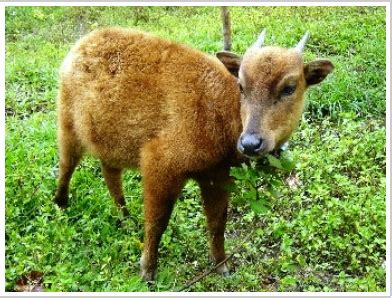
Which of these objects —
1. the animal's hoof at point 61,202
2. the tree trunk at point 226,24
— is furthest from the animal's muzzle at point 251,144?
the tree trunk at point 226,24

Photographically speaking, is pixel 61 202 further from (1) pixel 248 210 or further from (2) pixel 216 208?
(1) pixel 248 210

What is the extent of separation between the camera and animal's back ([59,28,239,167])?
16.9ft

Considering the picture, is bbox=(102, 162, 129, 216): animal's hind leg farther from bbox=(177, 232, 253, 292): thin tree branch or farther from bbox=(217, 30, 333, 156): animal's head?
bbox=(217, 30, 333, 156): animal's head

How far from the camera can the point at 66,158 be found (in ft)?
20.1

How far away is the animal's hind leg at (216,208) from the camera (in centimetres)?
541

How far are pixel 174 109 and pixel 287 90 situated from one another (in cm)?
89

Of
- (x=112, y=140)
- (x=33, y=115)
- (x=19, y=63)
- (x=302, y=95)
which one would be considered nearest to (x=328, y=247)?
(x=302, y=95)

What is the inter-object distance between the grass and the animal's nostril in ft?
1.56

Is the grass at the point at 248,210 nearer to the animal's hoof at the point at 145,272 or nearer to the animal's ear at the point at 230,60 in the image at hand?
the animal's hoof at the point at 145,272

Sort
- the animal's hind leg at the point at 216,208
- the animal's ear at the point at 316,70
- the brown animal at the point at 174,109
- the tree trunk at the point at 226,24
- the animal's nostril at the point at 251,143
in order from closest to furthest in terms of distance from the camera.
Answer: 1. the animal's nostril at the point at 251,143
2. the brown animal at the point at 174,109
3. the animal's ear at the point at 316,70
4. the animal's hind leg at the point at 216,208
5. the tree trunk at the point at 226,24

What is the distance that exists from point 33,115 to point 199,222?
2383mm

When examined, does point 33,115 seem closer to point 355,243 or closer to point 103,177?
point 103,177

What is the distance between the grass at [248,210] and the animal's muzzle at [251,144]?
1.51ft

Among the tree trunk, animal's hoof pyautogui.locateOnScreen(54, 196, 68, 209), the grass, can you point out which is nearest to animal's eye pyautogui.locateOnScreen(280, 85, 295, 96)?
the grass
